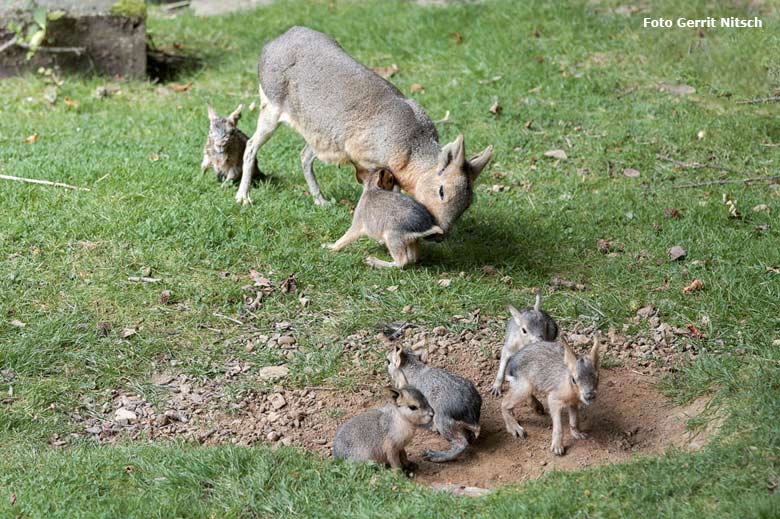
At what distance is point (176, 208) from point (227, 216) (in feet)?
1.44

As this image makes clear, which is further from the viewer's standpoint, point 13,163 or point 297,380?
point 13,163

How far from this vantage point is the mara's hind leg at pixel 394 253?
7.55m

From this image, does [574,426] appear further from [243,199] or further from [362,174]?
[243,199]

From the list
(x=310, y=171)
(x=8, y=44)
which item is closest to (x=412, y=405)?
(x=310, y=171)

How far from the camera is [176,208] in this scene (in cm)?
848

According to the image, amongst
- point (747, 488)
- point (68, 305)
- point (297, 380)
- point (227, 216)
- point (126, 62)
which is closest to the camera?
point (747, 488)

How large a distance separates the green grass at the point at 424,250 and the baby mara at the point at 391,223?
17 centimetres

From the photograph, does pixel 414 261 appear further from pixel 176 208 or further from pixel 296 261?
pixel 176 208

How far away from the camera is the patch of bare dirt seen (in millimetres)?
A: 5699

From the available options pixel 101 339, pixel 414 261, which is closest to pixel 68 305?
pixel 101 339

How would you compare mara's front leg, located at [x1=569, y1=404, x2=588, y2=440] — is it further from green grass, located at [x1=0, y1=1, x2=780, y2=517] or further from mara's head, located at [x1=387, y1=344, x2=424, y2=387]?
mara's head, located at [x1=387, y1=344, x2=424, y2=387]

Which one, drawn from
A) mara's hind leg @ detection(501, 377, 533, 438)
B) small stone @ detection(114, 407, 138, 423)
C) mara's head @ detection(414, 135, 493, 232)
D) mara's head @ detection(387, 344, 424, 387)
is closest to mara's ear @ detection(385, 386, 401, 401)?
mara's head @ detection(387, 344, 424, 387)

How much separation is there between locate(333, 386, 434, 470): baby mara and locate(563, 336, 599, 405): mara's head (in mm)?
802

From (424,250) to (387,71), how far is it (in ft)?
14.2
